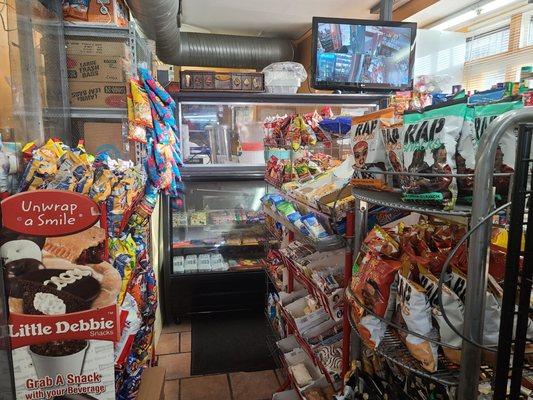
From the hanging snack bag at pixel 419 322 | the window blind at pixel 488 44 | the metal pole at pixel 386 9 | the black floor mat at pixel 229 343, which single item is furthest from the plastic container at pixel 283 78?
the window blind at pixel 488 44

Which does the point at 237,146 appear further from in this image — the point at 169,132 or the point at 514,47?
the point at 514,47

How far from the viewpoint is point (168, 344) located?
10.4 ft

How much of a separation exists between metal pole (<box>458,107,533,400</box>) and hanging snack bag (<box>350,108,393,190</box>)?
0.43 m

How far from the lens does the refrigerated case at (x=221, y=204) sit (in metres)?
3.32

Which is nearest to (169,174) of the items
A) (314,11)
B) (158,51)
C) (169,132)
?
(169,132)

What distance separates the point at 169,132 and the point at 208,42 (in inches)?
129

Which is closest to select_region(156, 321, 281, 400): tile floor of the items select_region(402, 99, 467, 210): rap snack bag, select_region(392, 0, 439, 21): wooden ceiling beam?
select_region(402, 99, 467, 210): rap snack bag

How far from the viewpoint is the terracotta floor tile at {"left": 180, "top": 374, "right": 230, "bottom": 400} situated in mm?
2557

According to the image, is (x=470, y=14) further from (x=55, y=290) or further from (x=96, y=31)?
(x=55, y=290)

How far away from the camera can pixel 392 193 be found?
1.29 m

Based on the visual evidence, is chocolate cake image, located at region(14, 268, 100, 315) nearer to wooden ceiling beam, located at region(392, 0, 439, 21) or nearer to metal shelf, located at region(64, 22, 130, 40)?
metal shelf, located at region(64, 22, 130, 40)

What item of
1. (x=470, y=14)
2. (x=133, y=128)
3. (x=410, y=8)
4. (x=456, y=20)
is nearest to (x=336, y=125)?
(x=133, y=128)

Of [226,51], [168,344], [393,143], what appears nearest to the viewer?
[393,143]

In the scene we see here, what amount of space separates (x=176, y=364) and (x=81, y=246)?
2.11m
